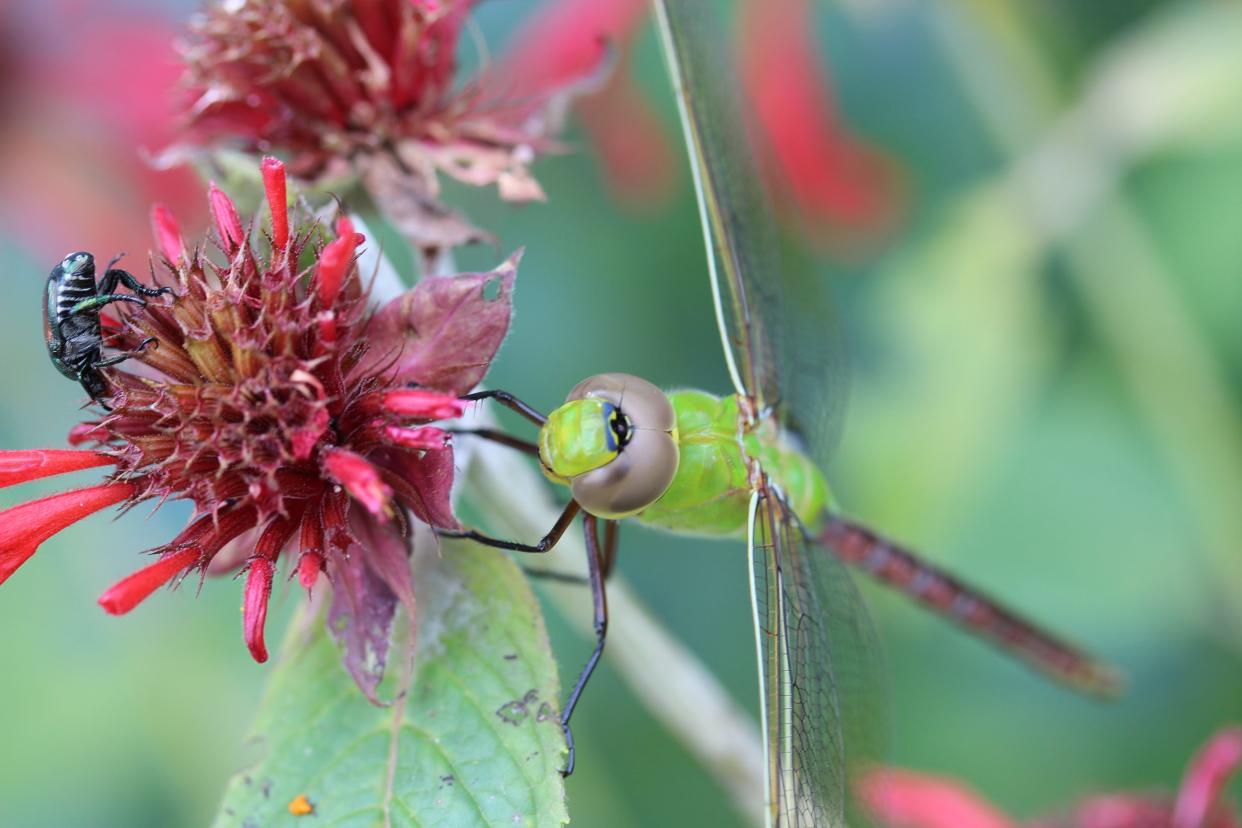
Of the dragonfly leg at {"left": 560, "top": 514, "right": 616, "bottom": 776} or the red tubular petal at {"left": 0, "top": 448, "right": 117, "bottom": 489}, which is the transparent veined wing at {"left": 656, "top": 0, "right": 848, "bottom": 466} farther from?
the red tubular petal at {"left": 0, "top": 448, "right": 117, "bottom": 489}

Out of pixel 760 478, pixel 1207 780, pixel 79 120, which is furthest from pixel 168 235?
pixel 1207 780

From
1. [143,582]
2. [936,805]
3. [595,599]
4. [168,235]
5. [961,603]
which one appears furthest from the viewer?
[961,603]

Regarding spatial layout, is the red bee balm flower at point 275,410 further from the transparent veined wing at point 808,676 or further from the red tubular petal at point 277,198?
the transparent veined wing at point 808,676

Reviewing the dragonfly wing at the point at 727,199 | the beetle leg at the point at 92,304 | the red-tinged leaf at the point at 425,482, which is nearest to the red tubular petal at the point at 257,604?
the red-tinged leaf at the point at 425,482

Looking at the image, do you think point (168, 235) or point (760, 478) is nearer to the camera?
point (168, 235)

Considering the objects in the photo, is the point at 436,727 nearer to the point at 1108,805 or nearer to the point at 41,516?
the point at 41,516

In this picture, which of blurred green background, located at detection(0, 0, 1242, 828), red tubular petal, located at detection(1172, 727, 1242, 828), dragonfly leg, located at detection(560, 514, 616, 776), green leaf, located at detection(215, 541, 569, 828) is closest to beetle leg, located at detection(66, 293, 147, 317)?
green leaf, located at detection(215, 541, 569, 828)

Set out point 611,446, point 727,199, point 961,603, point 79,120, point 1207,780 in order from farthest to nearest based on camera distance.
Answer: point 79,120
point 961,603
point 1207,780
point 727,199
point 611,446
